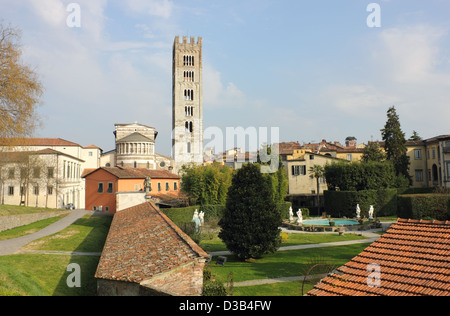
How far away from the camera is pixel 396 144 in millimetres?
55562

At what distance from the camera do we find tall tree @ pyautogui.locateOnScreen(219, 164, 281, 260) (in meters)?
21.6

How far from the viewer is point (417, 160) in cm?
6272

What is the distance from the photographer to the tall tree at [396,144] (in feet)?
181

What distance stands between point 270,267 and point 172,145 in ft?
225

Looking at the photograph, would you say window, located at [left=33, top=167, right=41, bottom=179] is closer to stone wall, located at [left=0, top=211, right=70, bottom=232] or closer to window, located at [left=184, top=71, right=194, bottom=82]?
stone wall, located at [left=0, top=211, right=70, bottom=232]

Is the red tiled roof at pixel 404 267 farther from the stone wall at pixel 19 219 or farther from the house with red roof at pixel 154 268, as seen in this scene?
the stone wall at pixel 19 219

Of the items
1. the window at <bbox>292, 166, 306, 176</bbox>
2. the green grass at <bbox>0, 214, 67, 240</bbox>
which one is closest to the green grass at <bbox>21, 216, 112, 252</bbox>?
the green grass at <bbox>0, 214, 67, 240</bbox>

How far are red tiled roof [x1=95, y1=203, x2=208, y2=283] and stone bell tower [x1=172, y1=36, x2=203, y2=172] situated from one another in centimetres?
6623

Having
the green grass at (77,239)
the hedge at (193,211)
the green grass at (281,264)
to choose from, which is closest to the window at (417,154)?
the hedge at (193,211)

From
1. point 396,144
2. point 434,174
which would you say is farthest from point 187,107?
point 434,174

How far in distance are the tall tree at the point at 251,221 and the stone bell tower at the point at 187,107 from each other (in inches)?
2387
